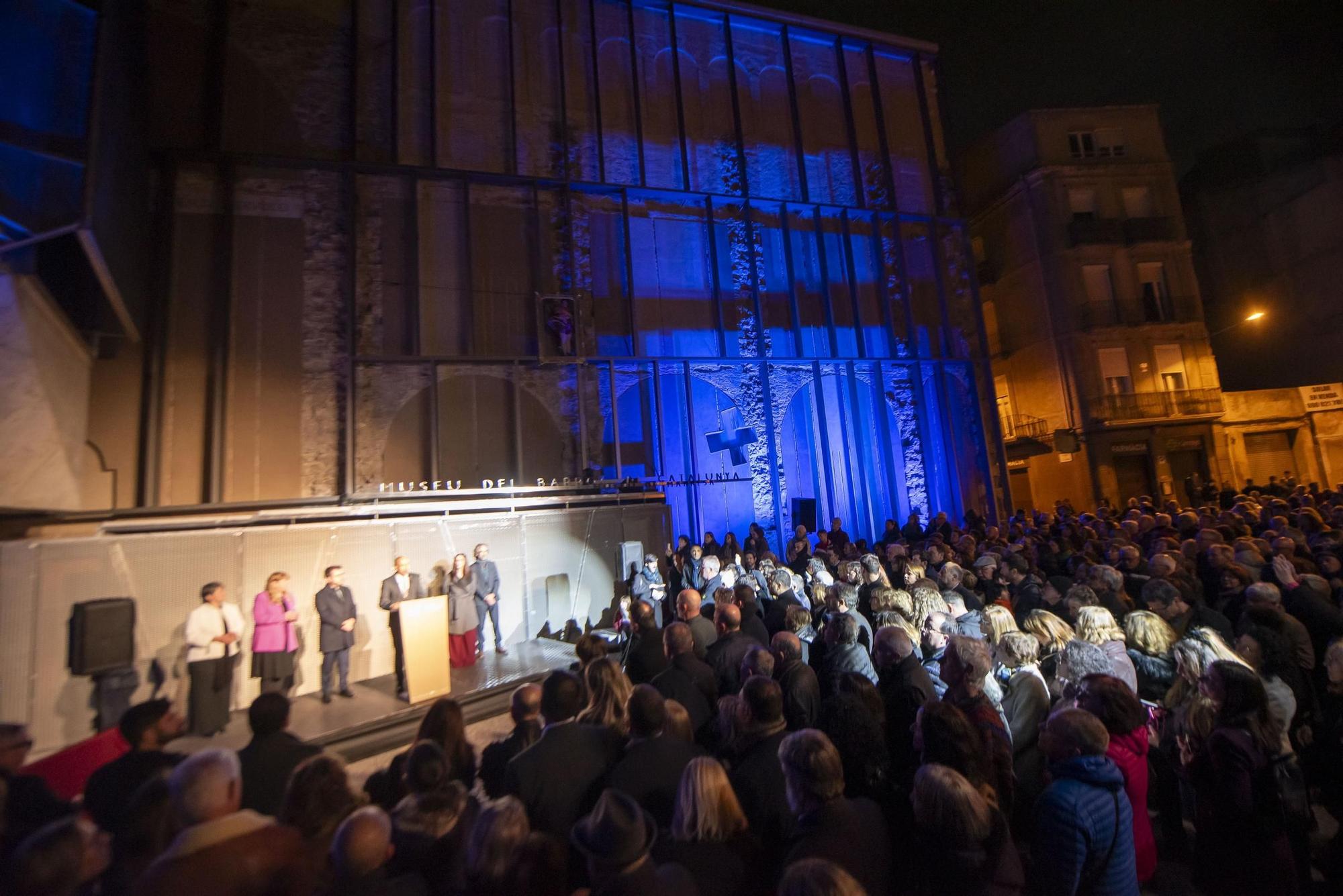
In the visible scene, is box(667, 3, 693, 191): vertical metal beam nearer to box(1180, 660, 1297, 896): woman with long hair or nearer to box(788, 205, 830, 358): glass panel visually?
box(788, 205, 830, 358): glass panel

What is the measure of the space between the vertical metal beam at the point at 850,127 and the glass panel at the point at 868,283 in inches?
23.5

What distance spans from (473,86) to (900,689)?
51.9ft

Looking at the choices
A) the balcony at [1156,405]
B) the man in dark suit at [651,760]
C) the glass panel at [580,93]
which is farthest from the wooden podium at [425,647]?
the balcony at [1156,405]

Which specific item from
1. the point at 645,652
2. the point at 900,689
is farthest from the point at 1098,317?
the point at 900,689

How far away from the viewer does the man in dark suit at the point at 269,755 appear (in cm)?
318

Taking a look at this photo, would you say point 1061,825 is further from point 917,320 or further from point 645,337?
point 917,320

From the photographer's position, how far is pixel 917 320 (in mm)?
18297

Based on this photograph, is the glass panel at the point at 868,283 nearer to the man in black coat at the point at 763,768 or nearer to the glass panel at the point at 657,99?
the glass panel at the point at 657,99

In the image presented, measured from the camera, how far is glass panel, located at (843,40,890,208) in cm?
1825

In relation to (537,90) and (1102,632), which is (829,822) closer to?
(1102,632)

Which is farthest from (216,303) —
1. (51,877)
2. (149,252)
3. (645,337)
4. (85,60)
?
(51,877)

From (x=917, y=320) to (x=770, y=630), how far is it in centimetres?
1461

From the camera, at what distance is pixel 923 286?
18516 mm

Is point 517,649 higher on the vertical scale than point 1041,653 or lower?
lower
